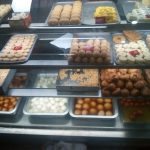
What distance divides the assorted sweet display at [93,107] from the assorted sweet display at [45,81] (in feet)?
1.32

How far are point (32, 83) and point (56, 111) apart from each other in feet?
1.65

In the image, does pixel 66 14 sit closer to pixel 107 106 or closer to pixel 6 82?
pixel 6 82

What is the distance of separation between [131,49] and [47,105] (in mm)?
1394

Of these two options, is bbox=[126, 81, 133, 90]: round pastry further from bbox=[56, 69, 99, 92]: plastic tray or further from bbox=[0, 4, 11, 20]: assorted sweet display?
bbox=[0, 4, 11, 20]: assorted sweet display

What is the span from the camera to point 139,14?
2570mm

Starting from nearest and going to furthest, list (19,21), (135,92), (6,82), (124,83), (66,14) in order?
(19,21), (66,14), (135,92), (124,83), (6,82)

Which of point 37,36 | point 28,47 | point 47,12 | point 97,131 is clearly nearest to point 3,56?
point 28,47

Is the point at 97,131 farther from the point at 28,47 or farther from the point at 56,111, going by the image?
the point at 28,47

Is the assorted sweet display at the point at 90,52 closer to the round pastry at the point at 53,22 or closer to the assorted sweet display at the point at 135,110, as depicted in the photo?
the round pastry at the point at 53,22

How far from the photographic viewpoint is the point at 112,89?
2.94 m

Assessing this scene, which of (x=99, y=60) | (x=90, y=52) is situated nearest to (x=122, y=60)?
(x=99, y=60)

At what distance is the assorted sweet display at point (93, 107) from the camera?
3.33 metres

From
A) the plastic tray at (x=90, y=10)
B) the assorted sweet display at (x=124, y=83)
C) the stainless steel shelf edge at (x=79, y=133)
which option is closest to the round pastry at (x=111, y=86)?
the assorted sweet display at (x=124, y=83)

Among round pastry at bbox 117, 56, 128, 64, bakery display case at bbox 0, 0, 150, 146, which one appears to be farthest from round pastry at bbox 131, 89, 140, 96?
round pastry at bbox 117, 56, 128, 64
